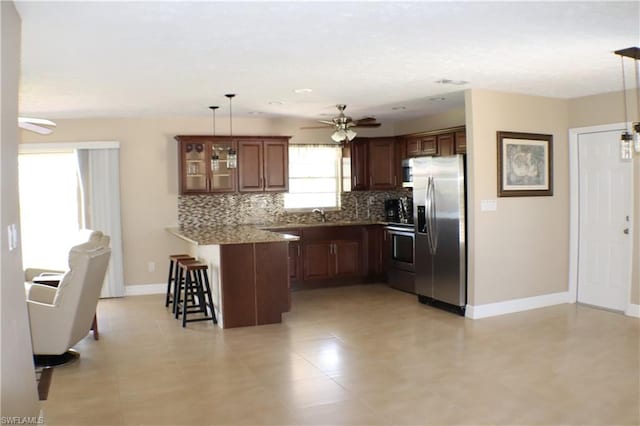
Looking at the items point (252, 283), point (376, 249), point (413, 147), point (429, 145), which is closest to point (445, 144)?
point (429, 145)

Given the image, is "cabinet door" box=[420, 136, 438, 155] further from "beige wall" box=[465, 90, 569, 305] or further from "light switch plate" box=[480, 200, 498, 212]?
"light switch plate" box=[480, 200, 498, 212]

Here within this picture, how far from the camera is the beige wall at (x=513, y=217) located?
5688 mm

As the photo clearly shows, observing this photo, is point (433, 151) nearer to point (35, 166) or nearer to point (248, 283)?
point (248, 283)

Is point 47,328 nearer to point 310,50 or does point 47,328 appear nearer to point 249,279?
→ point 249,279

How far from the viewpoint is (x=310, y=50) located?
3912mm

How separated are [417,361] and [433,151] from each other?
363 centimetres

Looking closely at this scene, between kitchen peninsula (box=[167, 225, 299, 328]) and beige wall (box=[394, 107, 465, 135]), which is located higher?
beige wall (box=[394, 107, 465, 135])

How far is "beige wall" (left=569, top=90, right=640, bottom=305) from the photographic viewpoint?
225 inches

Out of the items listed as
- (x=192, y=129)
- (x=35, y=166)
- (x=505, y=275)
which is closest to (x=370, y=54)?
(x=505, y=275)

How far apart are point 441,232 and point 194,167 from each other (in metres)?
3.42

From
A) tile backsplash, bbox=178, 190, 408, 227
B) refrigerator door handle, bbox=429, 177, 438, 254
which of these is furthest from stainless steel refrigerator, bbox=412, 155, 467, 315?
tile backsplash, bbox=178, 190, 408, 227

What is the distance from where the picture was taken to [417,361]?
171 inches

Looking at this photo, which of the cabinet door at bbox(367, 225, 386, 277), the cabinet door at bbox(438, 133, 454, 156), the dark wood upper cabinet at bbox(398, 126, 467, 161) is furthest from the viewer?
the cabinet door at bbox(367, 225, 386, 277)

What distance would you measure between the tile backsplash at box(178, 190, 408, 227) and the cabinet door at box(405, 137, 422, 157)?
2.74 ft
